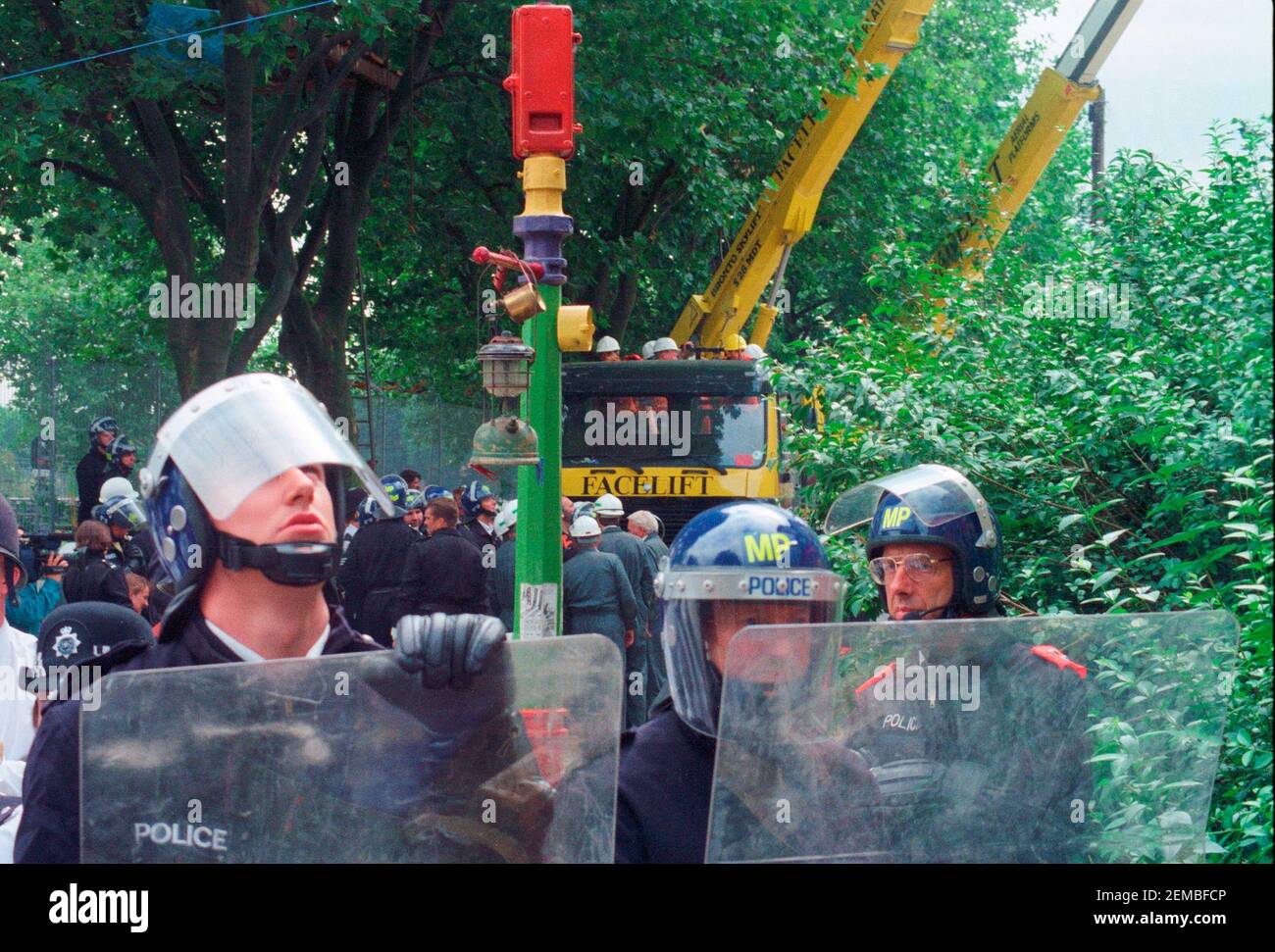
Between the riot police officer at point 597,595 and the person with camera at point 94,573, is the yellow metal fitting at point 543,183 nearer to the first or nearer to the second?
the person with camera at point 94,573

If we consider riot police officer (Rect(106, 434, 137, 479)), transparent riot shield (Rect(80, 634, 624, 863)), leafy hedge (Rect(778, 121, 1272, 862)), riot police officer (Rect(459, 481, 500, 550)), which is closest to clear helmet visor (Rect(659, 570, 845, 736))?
transparent riot shield (Rect(80, 634, 624, 863))

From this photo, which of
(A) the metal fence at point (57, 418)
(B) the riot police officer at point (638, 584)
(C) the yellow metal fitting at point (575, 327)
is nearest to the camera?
(C) the yellow metal fitting at point (575, 327)

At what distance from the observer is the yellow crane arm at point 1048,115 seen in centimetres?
1415

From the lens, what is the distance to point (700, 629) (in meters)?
3.24

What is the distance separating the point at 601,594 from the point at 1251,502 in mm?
6780

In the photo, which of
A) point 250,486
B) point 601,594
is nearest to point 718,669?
point 250,486

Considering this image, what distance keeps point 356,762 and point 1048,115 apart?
51.3 ft

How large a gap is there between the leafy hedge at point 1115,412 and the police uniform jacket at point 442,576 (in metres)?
2.88

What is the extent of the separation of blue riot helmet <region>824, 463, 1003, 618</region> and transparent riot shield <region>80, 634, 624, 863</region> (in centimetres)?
241

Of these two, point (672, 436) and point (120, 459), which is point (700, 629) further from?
point (672, 436)

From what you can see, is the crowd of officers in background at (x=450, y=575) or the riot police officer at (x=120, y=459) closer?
the crowd of officers in background at (x=450, y=575)

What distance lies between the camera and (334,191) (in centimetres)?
1741

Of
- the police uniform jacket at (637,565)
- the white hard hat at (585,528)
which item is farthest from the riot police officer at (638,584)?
the white hard hat at (585,528)
